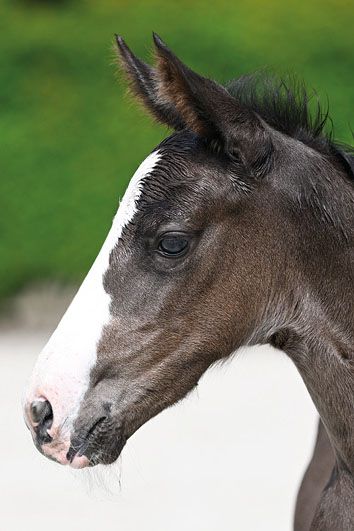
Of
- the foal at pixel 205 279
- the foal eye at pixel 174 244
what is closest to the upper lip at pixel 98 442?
the foal at pixel 205 279

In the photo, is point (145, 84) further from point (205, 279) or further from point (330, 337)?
point (330, 337)

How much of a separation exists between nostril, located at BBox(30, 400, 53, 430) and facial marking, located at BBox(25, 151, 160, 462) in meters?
0.01

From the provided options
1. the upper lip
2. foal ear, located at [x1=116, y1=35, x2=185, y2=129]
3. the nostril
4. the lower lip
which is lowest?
the lower lip

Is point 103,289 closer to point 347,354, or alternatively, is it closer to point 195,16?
point 347,354

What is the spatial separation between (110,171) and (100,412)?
5875 millimetres

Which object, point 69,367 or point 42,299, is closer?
point 69,367

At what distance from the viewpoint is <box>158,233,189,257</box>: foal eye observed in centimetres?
296

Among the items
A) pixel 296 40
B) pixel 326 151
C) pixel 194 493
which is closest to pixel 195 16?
pixel 296 40

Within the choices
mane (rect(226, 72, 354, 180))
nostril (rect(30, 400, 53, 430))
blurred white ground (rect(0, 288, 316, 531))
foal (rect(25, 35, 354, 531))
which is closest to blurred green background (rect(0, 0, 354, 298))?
blurred white ground (rect(0, 288, 316, 531))

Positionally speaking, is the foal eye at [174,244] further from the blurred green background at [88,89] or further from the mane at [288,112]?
the blurred green background at [88,89]

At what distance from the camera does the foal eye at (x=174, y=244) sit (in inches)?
116

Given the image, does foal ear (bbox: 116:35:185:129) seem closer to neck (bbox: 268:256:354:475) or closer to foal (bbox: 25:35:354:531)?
foal (bbox: 25:35:354:531)

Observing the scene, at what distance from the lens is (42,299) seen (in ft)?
28.9

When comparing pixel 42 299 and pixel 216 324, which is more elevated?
pixel 216 324
